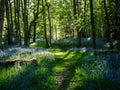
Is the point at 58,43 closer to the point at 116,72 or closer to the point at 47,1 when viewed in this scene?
the point at 47,1

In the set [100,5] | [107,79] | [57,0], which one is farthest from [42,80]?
[57,0]

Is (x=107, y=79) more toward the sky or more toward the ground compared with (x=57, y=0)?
more toward the ground

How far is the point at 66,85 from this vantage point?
9.27m

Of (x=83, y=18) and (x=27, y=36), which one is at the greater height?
(x=83, y=18)

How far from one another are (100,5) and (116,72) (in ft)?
78.9

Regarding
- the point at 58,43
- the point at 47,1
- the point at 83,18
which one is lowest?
the point at 58,43

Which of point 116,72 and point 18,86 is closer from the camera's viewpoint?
point 18,86

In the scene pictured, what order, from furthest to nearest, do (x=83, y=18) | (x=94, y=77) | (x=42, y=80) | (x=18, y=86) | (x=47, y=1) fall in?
(x=47, y=1), (x=83, y=18), (x=42, y=80), (x=94, y=77), (x=18, y=86)

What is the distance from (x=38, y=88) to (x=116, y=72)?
2746 millimetres

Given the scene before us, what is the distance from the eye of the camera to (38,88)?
8297 millimetres

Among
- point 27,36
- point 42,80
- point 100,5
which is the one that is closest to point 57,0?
point 100,5

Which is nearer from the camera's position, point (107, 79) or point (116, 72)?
point (107, 79)

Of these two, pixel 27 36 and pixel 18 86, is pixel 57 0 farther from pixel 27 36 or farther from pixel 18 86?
pixel 18 86

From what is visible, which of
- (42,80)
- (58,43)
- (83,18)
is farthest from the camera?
(58,43)
